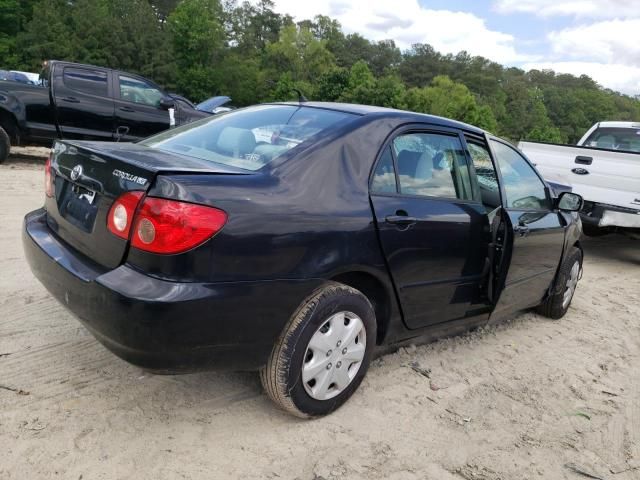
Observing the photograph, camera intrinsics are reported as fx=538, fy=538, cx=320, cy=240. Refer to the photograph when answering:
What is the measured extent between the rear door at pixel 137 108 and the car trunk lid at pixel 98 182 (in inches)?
279

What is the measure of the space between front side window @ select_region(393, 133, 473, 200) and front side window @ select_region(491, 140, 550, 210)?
540 mm

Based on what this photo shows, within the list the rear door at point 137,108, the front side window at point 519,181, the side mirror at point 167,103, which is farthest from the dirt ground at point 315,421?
the rear door at point 137,108

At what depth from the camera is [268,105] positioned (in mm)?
3383

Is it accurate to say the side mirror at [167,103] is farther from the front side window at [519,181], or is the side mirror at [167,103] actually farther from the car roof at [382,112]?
the front side window at [519,181]

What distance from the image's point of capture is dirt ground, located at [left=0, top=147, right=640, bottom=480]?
2.30m

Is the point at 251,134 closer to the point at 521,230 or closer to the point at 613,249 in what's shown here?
the point at 521,230

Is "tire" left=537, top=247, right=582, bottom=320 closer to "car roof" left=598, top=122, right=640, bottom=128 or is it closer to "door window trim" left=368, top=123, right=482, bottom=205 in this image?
"door window trim" left=368, top=123, right=482, bottom=205

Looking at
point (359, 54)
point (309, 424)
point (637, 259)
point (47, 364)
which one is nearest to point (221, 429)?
point (309, 424)

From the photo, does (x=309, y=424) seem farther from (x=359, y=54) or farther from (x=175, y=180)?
(x=359, y=54)

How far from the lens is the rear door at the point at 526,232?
3645 mm

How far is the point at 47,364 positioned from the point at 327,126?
77.4 inches

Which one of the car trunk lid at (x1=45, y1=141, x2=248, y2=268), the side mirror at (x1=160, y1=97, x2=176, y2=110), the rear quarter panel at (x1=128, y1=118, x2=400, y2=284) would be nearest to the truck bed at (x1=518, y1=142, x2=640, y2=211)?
the rear quarter panel at (x1=128, y1=118, x2=400, y2=284)

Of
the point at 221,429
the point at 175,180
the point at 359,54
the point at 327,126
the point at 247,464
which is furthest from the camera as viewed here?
the point at 359,54

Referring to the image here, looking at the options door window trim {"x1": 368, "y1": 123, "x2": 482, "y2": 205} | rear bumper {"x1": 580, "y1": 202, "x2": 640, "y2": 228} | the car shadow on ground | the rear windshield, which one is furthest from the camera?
the car shadow on ground
